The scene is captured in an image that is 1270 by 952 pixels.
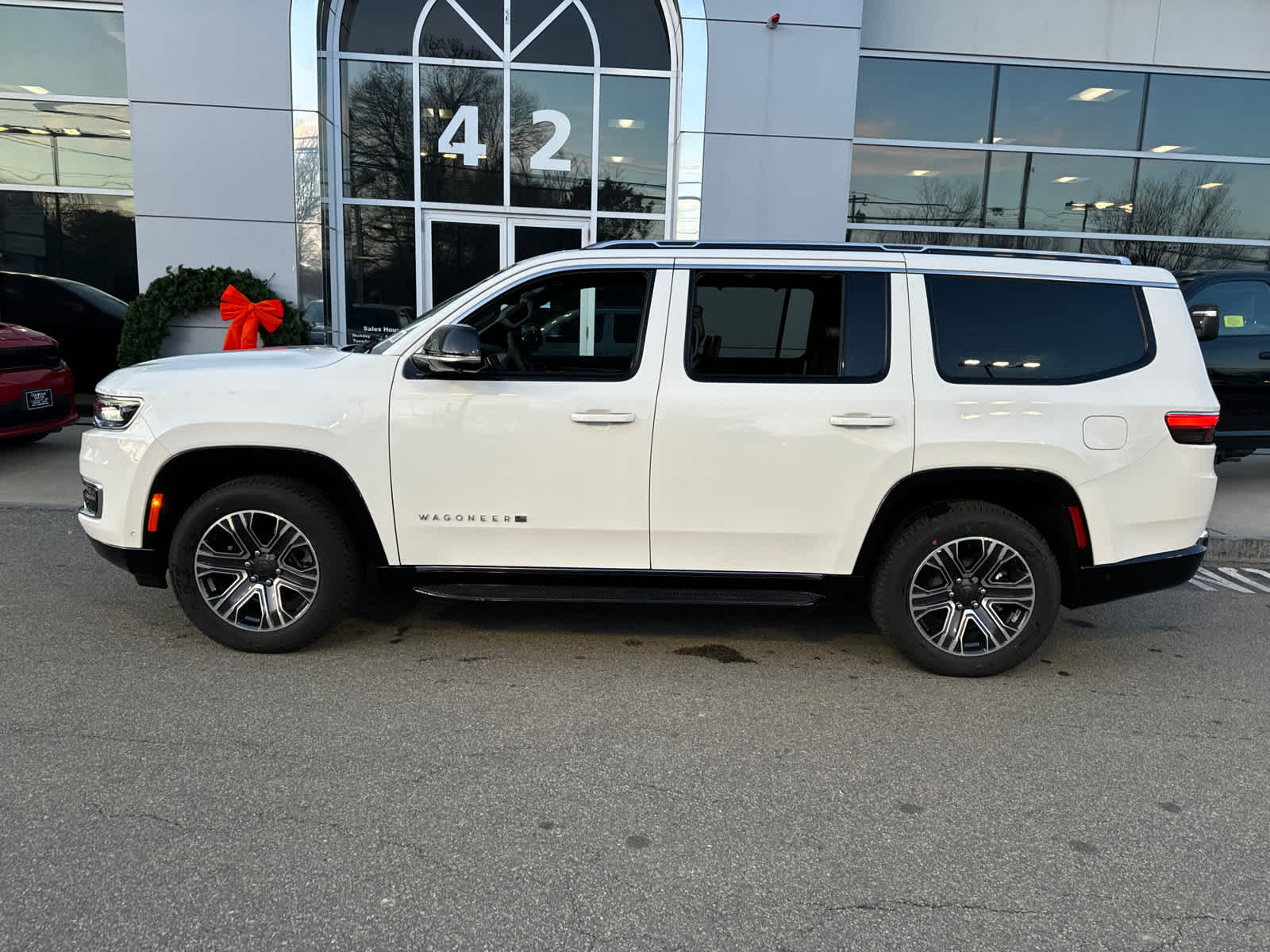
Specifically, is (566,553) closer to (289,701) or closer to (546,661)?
(546,661)

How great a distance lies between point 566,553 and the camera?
4395 mm

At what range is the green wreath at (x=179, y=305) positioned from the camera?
34.4 ft

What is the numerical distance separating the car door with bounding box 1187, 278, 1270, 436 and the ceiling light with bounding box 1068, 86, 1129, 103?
4.98m

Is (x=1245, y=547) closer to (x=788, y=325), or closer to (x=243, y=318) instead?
(x=788, y=325)

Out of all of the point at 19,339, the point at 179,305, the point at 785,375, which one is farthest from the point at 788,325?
the point at 179,305

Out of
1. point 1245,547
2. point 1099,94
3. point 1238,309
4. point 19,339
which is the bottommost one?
point 1245,547

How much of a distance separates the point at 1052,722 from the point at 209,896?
11.0ft

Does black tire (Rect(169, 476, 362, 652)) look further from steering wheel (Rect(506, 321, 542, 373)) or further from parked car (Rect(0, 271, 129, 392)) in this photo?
parked car (Rect(0, 271, 129, 392))

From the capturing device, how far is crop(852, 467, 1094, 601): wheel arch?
4.28 meters

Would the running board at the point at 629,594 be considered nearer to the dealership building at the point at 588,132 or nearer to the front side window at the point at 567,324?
the front side window at the point at 567,324

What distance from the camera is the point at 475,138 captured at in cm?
1143

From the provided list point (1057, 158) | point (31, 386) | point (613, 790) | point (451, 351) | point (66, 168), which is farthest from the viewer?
point (1057, 158)

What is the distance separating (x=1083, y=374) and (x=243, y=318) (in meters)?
7.71

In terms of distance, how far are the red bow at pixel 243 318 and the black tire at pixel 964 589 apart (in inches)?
270
